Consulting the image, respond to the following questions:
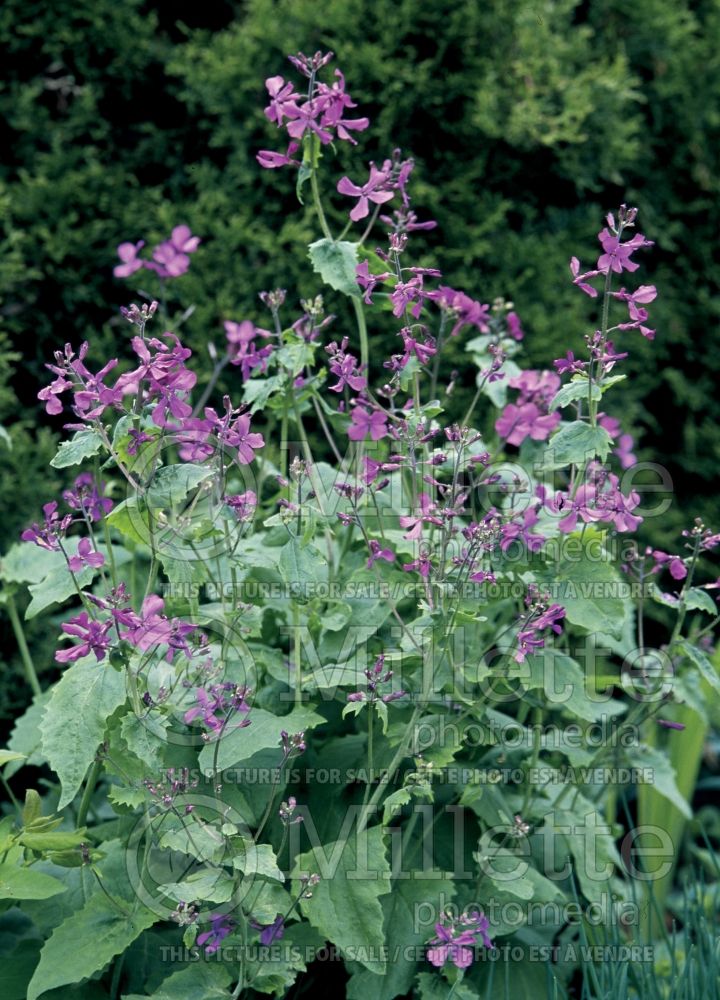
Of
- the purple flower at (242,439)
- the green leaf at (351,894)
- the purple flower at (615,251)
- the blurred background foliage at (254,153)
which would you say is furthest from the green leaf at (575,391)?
the blurred background foliage at (254,153)

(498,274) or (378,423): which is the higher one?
(378,423)

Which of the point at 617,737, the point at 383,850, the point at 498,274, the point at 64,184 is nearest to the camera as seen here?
the point at 383,850

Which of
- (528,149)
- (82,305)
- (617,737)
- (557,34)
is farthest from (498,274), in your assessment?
(617,737)

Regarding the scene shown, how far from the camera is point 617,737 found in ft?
7.57

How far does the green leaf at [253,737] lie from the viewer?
1853 millimetres

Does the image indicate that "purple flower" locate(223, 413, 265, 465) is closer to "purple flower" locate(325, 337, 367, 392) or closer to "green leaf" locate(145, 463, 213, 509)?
"green leaf" locate(145, 463, 213, 509)

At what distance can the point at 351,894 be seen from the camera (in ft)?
6.35

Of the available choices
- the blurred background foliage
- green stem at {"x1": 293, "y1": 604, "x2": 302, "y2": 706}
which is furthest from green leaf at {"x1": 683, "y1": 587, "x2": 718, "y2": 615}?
the blurred background foliage

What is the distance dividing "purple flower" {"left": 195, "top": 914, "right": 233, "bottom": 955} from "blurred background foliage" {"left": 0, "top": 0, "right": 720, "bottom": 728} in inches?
62.4

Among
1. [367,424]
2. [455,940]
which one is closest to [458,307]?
[367,424]

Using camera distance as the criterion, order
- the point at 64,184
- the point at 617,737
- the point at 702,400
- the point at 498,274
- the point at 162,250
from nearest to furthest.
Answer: the point at 617,737 → the point at 162,250 → the point at 64,184 → the point at 498,274 → the point at 702,400

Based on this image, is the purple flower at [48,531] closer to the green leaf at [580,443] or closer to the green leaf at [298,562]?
the green leaf at [298,562]

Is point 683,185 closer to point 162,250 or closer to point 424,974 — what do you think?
point 162,250

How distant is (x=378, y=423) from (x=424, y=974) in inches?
40.3
